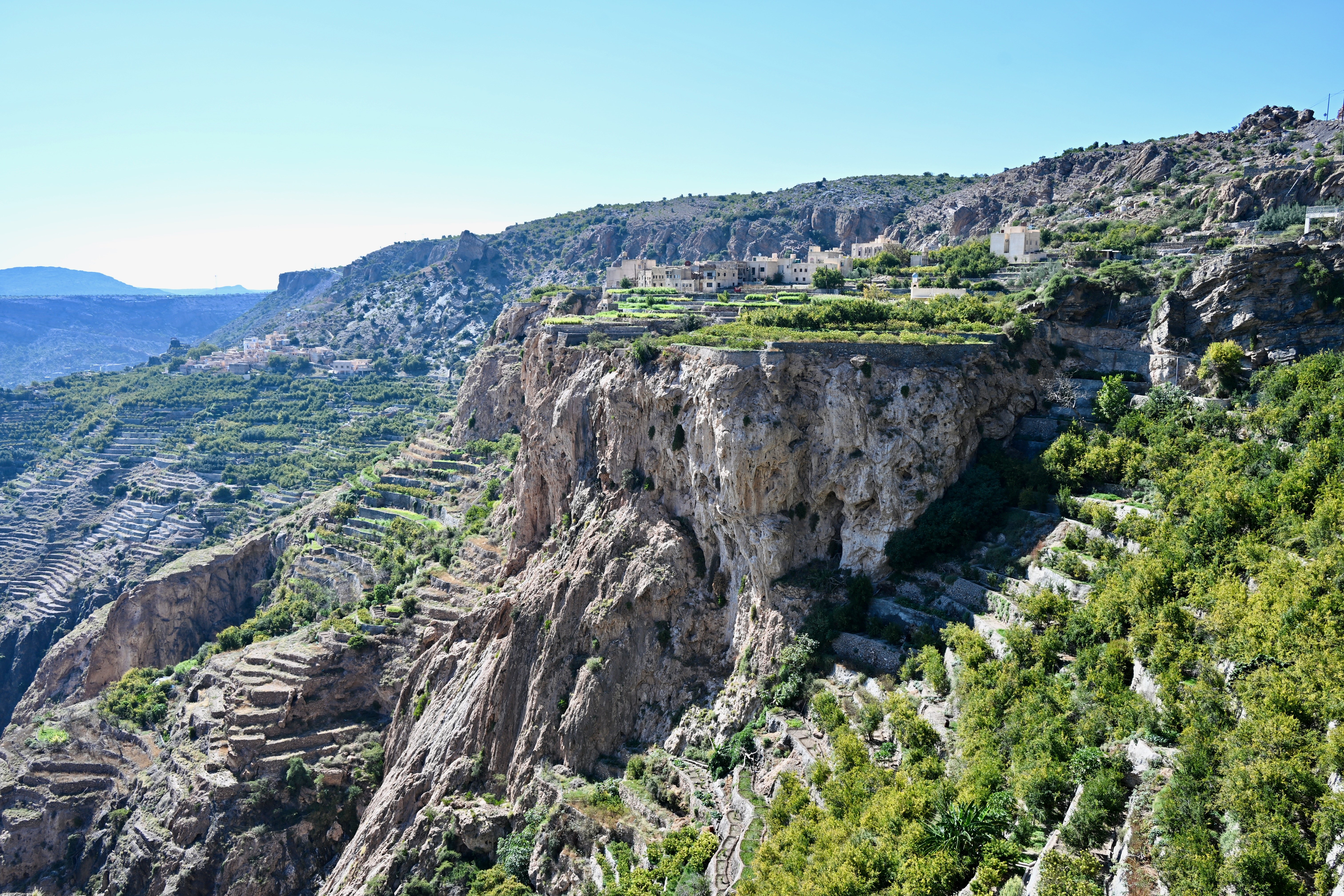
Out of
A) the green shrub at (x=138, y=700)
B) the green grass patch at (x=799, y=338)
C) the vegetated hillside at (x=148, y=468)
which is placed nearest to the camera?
the green grass patch at (x=799, y=338)

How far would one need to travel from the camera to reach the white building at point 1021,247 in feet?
148

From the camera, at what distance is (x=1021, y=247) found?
45781mm

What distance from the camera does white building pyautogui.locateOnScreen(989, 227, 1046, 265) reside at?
45062 millimetres

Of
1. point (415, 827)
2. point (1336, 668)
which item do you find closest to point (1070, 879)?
point (1336, 668)

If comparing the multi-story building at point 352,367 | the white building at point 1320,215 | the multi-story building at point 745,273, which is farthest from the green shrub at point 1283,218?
the multi-story building at point 352,367

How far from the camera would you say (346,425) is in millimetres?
99812

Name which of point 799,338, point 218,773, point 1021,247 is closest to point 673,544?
point 799,338

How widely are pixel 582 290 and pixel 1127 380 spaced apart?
41558 mm

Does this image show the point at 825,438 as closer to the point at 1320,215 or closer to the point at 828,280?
the point at 828,280

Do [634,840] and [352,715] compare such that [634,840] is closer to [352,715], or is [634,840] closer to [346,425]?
[352,715]

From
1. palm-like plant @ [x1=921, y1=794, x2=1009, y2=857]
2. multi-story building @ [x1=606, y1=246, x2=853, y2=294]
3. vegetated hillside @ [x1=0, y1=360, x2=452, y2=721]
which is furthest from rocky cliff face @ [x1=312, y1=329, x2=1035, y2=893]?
vegetated hillside @ [x1=0, y1=360, x2=452, y2=721]

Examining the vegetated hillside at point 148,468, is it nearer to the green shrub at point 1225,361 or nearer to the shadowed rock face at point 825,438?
the shadowed rock face at point 825,438

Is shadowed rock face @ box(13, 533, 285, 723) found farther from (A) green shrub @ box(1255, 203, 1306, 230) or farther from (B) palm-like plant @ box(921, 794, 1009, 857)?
(A) green shrub @ box(1255, 203, 1306, 230)

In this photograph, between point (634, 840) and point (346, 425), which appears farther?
point (346, 425)
